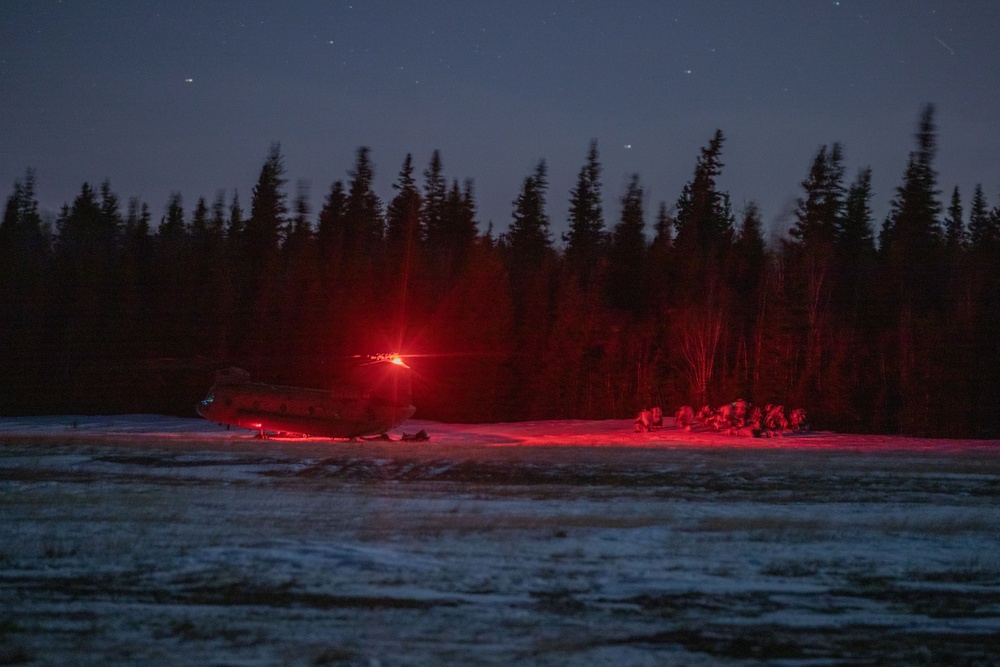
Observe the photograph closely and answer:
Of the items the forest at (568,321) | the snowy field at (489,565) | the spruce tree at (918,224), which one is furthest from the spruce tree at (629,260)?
the snowy field at (489,565)

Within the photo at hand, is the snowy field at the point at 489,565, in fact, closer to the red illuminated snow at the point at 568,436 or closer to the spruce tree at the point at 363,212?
the red illuminated snow at the point at 568,436

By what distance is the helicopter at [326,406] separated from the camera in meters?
22.8

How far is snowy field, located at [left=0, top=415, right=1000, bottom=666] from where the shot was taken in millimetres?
5406

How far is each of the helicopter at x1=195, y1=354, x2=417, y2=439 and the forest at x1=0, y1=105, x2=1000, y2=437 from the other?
776 cm

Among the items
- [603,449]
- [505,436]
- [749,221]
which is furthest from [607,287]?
[603,449]

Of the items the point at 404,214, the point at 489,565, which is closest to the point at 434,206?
the point at 404,214

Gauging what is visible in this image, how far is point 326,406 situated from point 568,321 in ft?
52.4

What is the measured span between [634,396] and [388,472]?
884 inches

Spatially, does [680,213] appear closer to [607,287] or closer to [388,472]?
[607,287]

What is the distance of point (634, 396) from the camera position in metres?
35.1

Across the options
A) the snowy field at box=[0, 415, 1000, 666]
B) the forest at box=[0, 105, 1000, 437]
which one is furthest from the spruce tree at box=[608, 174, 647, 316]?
the snowy field at box=[0, 415, 1000, 666]

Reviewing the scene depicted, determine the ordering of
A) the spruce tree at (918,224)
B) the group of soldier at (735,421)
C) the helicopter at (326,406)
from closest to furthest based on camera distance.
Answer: the helicopter at (326,406) < the group of soldier at (735,421) < the spruce tree at (918,224)

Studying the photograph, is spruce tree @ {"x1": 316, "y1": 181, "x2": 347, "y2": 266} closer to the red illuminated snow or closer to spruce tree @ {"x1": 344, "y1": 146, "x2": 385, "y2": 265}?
spruce tree @ {"x1": 344, "y1": 146, "x2": 385, "y2": 265}

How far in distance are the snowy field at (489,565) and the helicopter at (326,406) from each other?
8.02 meters
